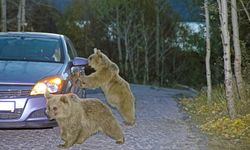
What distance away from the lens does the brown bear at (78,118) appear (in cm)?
742

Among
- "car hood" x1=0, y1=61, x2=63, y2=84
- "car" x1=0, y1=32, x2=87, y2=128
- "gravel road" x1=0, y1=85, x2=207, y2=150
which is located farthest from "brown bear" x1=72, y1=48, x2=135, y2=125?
"gravel road" x1=0, y1=85, x2=207, y2=150

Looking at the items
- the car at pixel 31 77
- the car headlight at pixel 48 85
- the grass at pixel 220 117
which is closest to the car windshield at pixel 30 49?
the car at pixel 31 77

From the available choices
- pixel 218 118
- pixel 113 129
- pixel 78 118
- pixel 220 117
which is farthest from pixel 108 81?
pixel 220 117

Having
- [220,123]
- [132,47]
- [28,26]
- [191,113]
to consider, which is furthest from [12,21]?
[220,123]

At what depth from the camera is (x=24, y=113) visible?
8117 millimetres

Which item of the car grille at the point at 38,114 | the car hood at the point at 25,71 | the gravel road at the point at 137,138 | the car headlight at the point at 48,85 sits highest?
the car hood at the point at 25,71

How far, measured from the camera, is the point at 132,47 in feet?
101

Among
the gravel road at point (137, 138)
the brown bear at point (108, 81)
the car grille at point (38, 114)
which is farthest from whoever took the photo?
the brown bear at point (108, 81)

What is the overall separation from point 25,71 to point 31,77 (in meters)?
0.28

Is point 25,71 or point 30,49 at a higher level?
point 30,49

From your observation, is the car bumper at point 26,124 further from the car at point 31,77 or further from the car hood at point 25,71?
the car hood at point 25,71

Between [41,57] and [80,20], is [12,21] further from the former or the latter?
[41,57]

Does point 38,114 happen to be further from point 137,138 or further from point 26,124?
point 137,138

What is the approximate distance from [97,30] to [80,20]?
5.33 feet
